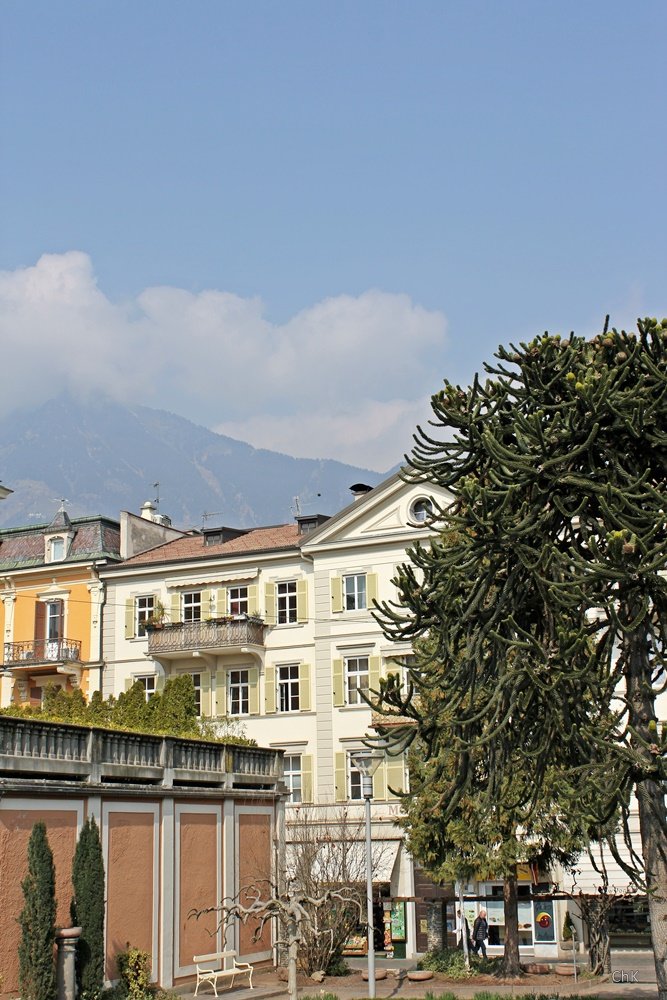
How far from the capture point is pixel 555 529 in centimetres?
1794

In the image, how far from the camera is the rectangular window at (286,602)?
47.1 metres

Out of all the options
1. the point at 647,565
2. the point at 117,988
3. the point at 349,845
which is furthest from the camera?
the point at 349,845

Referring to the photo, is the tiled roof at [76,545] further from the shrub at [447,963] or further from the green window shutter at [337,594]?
the shrub at [447,963]

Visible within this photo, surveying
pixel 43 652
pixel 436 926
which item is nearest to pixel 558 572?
pixel 436 926

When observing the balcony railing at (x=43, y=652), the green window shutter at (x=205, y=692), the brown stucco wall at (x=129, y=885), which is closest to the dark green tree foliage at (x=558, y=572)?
the brown stucco wall at (x=129, y=885)

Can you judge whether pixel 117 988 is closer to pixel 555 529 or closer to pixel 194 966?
pixel 194 966

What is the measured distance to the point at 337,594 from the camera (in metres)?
46.1

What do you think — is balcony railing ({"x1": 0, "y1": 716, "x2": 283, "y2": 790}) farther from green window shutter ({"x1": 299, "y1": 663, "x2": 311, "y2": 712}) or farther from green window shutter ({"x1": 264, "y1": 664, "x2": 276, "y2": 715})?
green window shutter ({"x1": 264, "y1": 664, "x2": 276, "y2": 715})

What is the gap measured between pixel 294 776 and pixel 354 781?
2469 millimetres

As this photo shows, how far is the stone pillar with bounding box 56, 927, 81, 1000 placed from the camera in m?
22.5

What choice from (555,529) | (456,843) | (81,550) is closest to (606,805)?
(555,529)

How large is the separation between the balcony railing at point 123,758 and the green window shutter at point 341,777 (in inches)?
461

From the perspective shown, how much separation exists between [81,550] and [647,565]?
3897 centimetres

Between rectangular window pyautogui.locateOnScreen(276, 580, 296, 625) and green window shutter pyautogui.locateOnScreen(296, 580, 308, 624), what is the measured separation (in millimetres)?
300
